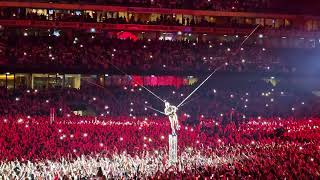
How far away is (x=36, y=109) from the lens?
2984 centimetres

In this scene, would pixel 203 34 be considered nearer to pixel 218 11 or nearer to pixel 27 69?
pixel 218 11

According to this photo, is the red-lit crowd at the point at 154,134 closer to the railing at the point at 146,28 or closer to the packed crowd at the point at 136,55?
the packed crowd at the point at 136,55

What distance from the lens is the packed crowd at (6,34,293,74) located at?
1412 inches

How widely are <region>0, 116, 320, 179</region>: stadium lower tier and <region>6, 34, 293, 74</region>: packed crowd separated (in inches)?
383

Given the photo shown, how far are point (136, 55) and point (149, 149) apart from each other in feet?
58.8

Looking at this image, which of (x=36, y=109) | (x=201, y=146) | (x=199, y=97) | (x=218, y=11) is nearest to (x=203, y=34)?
(x=218, y=11)

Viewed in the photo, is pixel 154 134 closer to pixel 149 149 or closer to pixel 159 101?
pixel 149 149

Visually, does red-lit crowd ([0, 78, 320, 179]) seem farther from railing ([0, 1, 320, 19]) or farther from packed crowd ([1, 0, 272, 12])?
packed crowd ([1, 0, 272, 12])

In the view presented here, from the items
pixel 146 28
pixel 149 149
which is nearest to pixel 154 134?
pixel 149 149

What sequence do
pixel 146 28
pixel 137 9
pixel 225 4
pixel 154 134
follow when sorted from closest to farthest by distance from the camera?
pixel 154 134
pixel 137 9
pixel 146 28
pixel 225 4

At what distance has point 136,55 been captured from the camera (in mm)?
37500

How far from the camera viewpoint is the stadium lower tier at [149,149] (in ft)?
47.8

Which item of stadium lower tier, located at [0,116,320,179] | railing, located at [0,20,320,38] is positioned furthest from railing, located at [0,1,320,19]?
stadium lower tier, located at [0,116,320,179]

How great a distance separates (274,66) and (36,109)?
1853 cm
